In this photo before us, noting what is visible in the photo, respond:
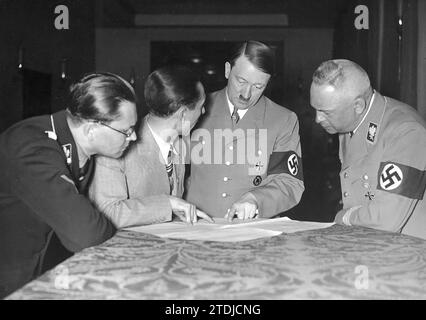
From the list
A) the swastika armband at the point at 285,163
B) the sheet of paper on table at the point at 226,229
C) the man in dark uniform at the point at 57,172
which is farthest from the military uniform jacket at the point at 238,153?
the man in dark uniform at the point at 57,172

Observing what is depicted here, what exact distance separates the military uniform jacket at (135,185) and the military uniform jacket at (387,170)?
726 mm

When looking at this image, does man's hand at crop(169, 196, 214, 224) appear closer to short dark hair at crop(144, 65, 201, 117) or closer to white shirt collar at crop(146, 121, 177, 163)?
white shirt collar at crop(146, 121, 177, 163)

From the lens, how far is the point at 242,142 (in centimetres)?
254

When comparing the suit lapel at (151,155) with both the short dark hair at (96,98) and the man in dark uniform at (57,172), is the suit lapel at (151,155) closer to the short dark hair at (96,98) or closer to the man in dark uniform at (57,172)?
the man in dark uniform at (57,172)

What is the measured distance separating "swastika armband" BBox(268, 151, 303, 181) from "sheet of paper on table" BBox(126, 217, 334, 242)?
0.52m

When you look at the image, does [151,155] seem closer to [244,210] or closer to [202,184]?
[244,210]

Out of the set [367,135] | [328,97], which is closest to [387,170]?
[367,135]

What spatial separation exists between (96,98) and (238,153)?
103 cm

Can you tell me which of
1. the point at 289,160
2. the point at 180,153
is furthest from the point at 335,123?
the point at 180,153

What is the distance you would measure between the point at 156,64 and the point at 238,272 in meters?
5.42

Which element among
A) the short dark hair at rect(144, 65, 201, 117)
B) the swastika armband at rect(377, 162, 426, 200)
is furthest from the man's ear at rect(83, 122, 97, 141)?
the swastika armband at rect(377, 162, 426, 200)

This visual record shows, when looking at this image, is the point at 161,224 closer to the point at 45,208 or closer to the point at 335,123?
the point at 45,208

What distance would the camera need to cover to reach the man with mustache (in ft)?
7.89

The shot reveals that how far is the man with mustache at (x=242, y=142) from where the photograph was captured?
241cm
